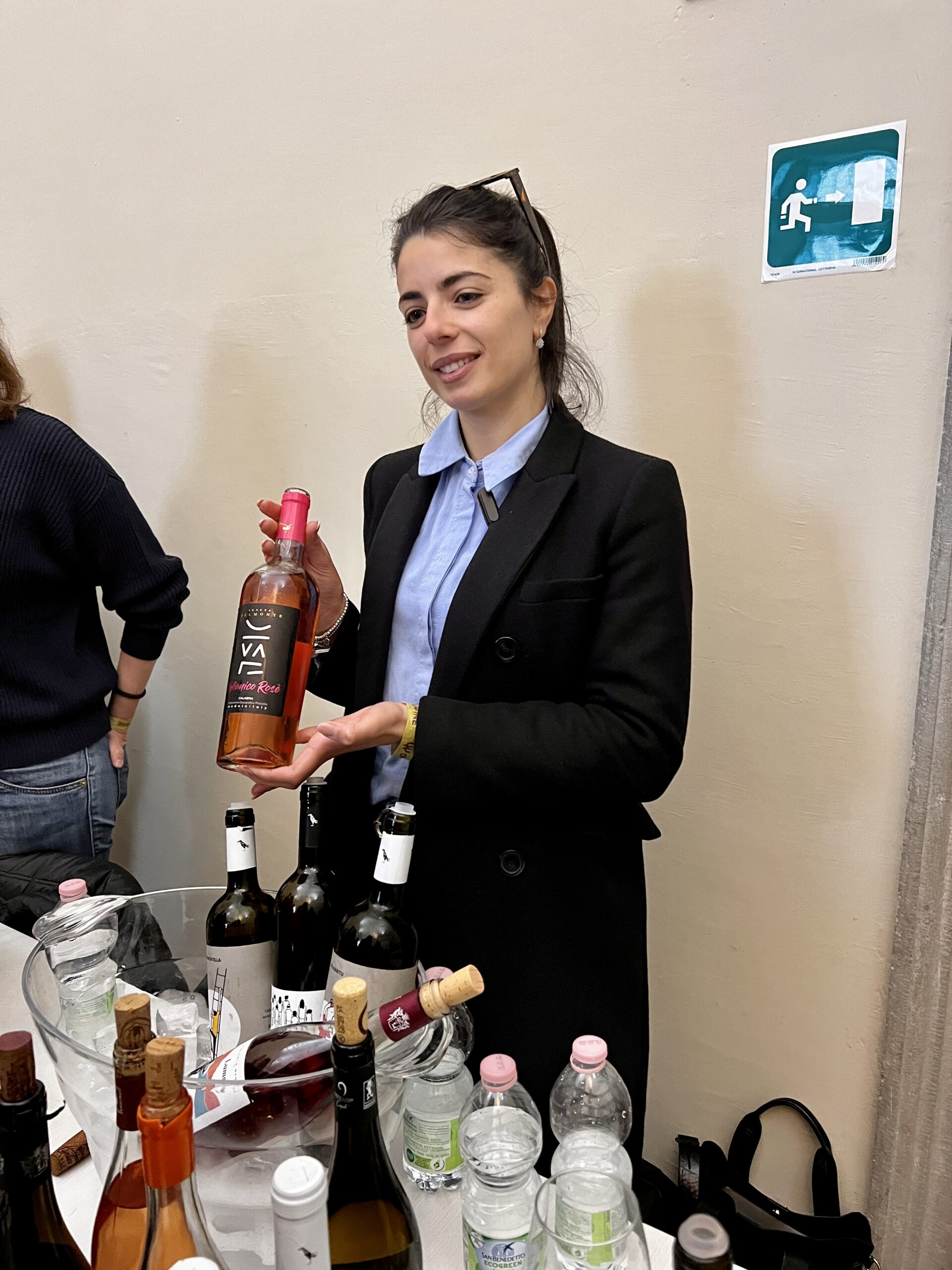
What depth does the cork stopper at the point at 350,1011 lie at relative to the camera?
0.50 m

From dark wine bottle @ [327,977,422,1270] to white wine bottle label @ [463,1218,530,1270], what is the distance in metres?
0.04

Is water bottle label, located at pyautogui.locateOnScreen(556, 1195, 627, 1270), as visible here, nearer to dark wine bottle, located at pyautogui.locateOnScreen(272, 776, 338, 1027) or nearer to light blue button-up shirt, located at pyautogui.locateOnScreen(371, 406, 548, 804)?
dark wine bottle, located at pyautogui.locateOnScreen(272, 776, 338, 1027)

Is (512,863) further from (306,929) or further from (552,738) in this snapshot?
(306,929)

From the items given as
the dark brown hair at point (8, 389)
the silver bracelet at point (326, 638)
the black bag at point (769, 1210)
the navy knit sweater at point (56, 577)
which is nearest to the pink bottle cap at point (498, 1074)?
the silver bracelet at point (326, 638)

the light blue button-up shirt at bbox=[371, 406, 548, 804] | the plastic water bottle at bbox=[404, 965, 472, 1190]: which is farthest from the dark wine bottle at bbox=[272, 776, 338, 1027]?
the light blue button-up shirt at bbox=[371, 406, 548, 804]

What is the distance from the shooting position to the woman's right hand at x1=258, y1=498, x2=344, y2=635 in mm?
1112

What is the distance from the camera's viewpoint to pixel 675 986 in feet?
5.17

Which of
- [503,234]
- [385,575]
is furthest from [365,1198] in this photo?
[503,234]

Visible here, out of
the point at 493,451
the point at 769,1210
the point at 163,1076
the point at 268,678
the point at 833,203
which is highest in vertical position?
the point at 833,203

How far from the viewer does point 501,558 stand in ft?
3.52

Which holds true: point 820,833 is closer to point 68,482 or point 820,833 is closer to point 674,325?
point 674,325

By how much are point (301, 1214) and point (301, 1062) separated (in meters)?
0.24

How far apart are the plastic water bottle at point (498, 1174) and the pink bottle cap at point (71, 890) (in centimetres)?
42

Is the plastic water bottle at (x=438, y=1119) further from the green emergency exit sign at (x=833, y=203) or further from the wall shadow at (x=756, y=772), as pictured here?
the green emergency exit sign at (x=833, y=203)
